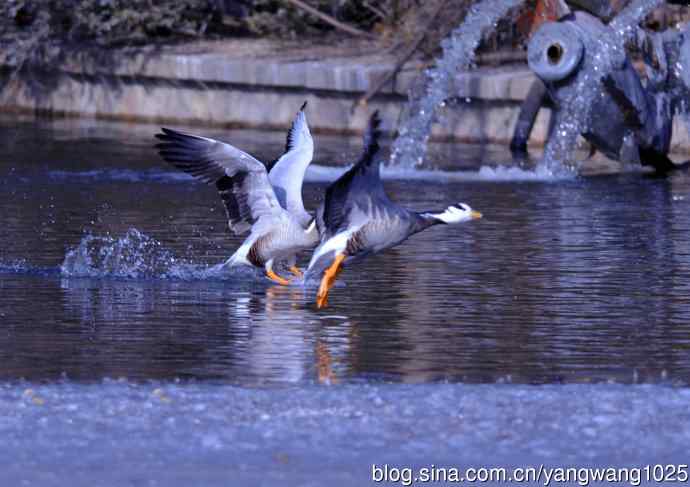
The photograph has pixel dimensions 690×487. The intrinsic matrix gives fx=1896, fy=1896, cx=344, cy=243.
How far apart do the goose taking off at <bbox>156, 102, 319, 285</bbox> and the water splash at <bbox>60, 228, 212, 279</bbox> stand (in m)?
0.35

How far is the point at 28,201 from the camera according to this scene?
14.1 metres

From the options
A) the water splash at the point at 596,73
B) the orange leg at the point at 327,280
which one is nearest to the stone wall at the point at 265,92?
the water splash at the point at 596,73

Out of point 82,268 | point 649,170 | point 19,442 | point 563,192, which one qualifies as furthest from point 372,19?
point 19,442

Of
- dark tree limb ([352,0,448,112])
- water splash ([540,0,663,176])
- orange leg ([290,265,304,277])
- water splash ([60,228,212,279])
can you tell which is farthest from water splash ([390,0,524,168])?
orange leg ([290,265,304,277])

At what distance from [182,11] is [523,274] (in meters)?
14.8

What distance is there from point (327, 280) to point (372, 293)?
0.63 meters

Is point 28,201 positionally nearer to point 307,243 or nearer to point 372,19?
point 307,243

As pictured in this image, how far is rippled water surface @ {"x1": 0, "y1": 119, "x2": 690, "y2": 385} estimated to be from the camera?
25.6 ft

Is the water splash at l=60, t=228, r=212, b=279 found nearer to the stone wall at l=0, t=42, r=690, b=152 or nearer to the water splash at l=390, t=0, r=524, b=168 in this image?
the water splash at l=390, t=0, r=524, b=168

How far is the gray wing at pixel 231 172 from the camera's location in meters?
10.3

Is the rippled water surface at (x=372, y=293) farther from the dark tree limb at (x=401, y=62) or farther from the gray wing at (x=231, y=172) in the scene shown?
the dark tree limb at (x=401, y=62)

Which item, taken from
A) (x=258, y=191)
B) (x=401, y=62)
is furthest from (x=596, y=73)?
(x=258, y=191)

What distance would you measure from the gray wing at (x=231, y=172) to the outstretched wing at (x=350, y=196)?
66 centimetres

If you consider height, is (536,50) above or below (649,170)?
above
